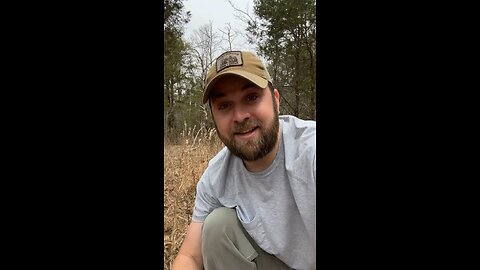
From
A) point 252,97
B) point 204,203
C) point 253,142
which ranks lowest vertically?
point 204,203

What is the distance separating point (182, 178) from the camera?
111 centimetres

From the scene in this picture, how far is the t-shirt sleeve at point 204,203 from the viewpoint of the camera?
3.91 ft

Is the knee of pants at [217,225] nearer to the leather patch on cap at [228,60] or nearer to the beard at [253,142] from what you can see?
the beard at [253,142]

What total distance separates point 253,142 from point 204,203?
341 millimetres

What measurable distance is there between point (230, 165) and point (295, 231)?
30cm

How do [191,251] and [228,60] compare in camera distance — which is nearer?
[228,60]

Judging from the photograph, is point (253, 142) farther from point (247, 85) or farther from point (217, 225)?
point (217, 225)

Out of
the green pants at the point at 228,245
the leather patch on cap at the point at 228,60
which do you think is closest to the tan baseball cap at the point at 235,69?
the leather patch on cap at the point at 228,60

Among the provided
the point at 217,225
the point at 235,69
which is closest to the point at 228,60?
the point at 235,69
